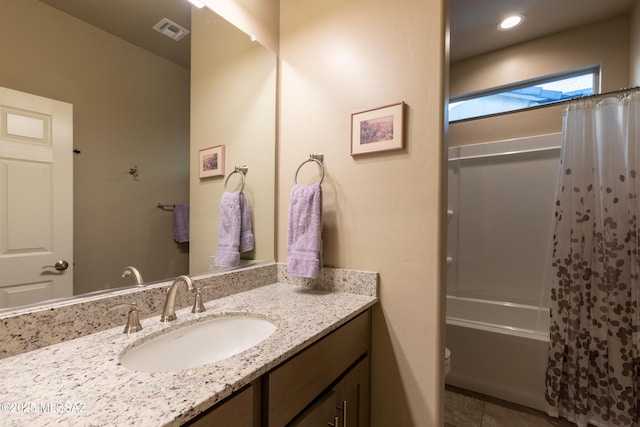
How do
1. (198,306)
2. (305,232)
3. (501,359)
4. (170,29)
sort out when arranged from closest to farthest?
(198,306), (170,29), (305,232), (501,359)

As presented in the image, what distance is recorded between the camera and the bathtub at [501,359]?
170 centimetres

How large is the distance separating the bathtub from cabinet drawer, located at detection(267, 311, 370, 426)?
1.17m

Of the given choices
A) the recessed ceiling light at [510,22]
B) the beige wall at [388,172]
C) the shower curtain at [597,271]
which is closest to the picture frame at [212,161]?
the beige wall at [388,172]

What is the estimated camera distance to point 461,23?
81.4 inches

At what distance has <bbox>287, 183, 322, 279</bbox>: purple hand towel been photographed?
1.24m

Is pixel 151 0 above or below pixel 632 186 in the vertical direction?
above

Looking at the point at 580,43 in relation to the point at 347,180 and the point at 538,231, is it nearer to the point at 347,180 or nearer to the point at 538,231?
the point at 538,231

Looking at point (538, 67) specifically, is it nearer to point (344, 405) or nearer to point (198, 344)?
point (344, 405)

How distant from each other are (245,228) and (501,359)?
70.4 inches

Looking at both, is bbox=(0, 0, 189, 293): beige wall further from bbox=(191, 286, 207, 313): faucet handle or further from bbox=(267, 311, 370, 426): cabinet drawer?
bbox=(267, 311, 370, 426): cabinet drawer

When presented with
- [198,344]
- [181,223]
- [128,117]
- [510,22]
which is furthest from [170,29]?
[510,22]

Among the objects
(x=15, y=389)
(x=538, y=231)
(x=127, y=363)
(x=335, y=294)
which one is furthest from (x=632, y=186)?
(x=15, y=389)

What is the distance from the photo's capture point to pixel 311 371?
0.81 m

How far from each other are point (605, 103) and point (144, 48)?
243cm
